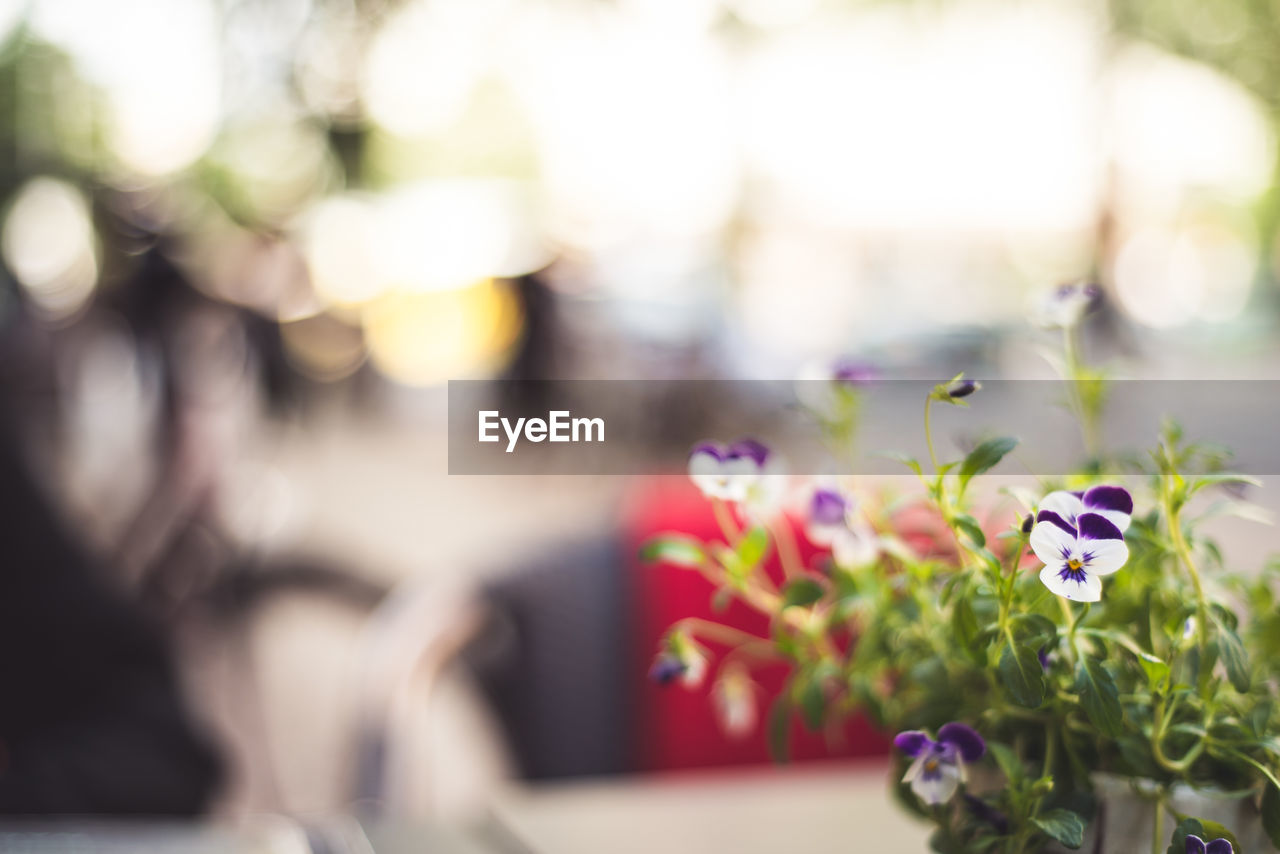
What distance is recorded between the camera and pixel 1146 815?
0.53 metres

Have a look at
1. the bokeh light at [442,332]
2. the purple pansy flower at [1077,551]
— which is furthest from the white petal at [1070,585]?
the bokeh light at [442,332]

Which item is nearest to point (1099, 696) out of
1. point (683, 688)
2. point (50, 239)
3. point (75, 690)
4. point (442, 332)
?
point (683, 688)

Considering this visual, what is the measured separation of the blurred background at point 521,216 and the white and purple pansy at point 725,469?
2.19 meters

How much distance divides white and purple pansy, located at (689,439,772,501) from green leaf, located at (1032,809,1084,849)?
0.71 ft

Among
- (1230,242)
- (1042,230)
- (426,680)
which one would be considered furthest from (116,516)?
(1230,242)

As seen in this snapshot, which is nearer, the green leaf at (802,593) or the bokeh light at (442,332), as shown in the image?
the green leaf at (802,593)

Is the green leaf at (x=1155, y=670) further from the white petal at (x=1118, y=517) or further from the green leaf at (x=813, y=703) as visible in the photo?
the green leaf at (x=813, y=703)

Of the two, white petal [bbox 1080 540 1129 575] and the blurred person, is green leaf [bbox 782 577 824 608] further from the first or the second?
the blurred person

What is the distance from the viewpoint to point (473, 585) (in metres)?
1.34

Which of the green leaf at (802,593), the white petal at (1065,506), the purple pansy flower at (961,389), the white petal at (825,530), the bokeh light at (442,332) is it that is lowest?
the green leaf at (802,593)

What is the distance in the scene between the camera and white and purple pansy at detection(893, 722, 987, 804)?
19.8 inches

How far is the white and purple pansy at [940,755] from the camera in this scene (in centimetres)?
50

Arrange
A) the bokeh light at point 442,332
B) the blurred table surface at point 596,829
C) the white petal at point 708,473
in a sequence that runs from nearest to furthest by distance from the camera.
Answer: the white petal at point 708,473, the blurred table surface at point 596,829, the bokeh light at point 442,332

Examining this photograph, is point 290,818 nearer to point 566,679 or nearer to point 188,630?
point 566,679
